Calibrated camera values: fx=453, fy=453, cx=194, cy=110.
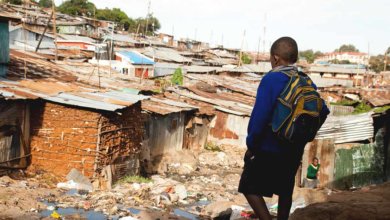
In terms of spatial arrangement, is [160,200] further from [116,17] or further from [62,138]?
[116,17]

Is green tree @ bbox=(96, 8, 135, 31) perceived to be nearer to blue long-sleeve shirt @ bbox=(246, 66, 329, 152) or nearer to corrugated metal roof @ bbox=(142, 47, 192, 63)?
corrugated metal roof @ bbox=(142, 47, 192, 63)

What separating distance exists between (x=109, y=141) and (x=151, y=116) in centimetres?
436

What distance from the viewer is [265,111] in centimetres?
294

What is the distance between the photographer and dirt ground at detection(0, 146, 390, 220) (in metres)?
3.71

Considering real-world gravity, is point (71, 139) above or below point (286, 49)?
below

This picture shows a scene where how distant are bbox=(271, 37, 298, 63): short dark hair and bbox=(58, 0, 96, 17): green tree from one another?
5482 cm

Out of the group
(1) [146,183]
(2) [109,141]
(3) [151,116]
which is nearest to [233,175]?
(3) [151,116]

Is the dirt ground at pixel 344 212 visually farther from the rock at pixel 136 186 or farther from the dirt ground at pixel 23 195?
the rock at pixel 136 186

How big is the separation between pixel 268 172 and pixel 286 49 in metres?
0.86

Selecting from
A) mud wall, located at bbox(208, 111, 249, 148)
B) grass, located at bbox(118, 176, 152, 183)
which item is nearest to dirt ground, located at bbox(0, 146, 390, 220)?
grass, located at bbox(118, 176, 152, 183)

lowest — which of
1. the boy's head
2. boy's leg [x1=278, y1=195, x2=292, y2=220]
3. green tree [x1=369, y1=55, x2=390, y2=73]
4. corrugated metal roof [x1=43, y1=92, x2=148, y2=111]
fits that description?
corrugated metal roof [x1=43, y1=92, x2=148, y2=111]

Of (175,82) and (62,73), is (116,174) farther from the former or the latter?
(175,82)

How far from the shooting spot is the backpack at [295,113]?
9.59ft

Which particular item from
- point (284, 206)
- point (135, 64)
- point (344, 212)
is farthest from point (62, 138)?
point (135, 64)
